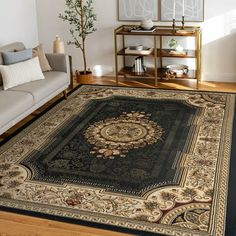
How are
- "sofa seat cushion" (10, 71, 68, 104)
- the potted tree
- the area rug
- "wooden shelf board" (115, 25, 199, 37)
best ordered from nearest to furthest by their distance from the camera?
the area rug → "sofa seat cushion" (10, 71, 68, 104) → "wooden shelf board" (115, 25, 199, 37) → the potted tree

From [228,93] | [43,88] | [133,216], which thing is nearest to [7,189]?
[133,216]

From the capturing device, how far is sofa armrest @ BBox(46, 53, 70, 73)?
5.31 metres

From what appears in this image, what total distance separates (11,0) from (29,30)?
0.62 m

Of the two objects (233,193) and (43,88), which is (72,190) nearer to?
(233,193)

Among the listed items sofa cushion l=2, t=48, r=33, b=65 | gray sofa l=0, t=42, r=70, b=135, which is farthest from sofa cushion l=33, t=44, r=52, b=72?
sofa cushion l=2, t=48, r=33, b=65

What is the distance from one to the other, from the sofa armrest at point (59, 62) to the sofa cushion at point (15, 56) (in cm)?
36

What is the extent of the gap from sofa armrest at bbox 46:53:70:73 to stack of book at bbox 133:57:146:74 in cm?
109

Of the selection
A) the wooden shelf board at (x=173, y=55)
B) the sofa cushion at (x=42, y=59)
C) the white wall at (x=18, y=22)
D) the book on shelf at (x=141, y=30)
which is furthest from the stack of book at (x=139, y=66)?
the white wall at (x=18, y=22)

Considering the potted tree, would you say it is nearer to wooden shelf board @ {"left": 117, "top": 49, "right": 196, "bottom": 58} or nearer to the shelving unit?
the shelving unit

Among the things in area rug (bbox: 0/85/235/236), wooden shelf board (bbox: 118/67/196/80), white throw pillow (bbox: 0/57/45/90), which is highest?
white throw pillow (bbox: 0/57/45/90)

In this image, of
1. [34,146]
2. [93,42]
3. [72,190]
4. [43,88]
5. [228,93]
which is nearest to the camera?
[72,190]

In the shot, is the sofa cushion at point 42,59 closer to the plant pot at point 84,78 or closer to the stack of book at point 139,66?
the plant pot at point 84,78

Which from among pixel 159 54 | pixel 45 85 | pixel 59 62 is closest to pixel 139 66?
pixel 159 54

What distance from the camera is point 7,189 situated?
3.39 meters
